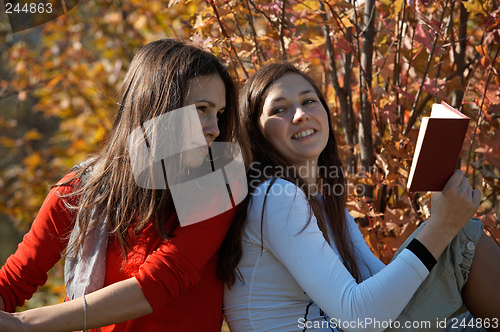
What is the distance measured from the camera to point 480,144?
216 cm

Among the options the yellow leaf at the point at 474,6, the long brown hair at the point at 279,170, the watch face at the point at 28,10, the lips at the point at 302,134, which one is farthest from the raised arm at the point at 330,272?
the watch face at the point at 28,10

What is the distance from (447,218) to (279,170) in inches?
20.7

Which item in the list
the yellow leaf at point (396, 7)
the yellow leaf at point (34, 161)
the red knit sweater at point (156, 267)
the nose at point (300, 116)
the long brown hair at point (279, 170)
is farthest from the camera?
the yellow leaf at point (34, 161)

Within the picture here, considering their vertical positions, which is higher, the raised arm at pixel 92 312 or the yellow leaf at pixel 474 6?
the yellow leaf at pixel 474 6

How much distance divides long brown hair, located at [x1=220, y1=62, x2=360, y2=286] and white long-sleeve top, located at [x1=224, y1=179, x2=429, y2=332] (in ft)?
0.16

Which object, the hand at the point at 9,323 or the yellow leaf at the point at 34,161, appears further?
the yellow leaf at the point at 34,161

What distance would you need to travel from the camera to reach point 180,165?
160cm

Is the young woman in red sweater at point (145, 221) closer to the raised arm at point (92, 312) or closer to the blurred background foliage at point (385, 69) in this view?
the raised arm at point (92, 312)

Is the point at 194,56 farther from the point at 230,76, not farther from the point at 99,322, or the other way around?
the point at 99,322

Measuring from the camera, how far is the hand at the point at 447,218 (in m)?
1.59

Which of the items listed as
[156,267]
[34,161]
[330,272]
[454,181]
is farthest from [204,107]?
[34,161]

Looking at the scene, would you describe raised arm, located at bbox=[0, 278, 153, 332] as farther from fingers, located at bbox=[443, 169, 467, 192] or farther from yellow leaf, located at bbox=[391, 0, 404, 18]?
yellow leaf, located at bbox=[391, 0, 404, 18]

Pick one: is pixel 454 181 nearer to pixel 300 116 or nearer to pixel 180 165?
pixel 300 116

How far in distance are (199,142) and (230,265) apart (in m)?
0.37
